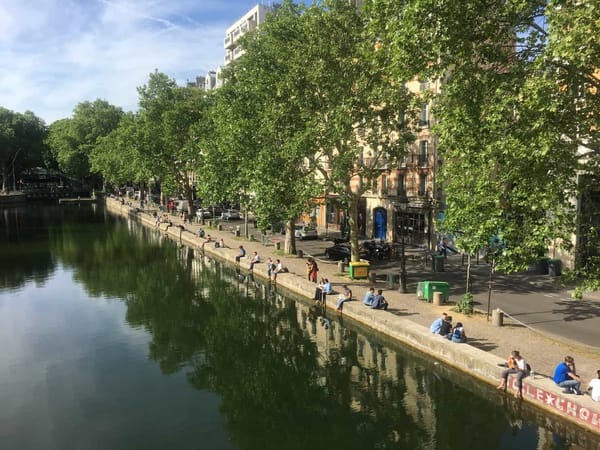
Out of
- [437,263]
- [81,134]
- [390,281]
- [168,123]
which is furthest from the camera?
[81,134]

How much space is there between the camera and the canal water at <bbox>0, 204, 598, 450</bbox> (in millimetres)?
13875

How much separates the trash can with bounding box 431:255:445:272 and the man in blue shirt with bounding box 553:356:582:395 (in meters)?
17.5

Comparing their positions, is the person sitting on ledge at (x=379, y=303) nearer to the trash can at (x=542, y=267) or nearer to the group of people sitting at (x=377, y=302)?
the group of people sitting at (x=377, y=302)

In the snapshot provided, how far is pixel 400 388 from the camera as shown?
16750mm

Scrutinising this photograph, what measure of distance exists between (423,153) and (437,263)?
40.6 feet

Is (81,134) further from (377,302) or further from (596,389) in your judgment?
(596,389)

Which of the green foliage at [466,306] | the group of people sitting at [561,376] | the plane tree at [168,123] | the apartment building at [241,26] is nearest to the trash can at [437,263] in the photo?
the green foliage at [466,306]

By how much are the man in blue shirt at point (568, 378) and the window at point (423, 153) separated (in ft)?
90.8

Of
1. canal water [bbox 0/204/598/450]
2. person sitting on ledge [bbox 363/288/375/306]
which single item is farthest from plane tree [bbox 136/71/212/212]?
person sitting on ledge [bbox 363/288/375/306]

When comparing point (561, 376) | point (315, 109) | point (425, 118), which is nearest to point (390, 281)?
point (315, 109)

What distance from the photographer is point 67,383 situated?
57.9 ft

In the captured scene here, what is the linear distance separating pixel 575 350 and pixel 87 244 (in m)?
46.3

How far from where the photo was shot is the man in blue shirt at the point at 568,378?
1398cm

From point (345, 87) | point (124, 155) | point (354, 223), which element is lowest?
point (354, 223)
